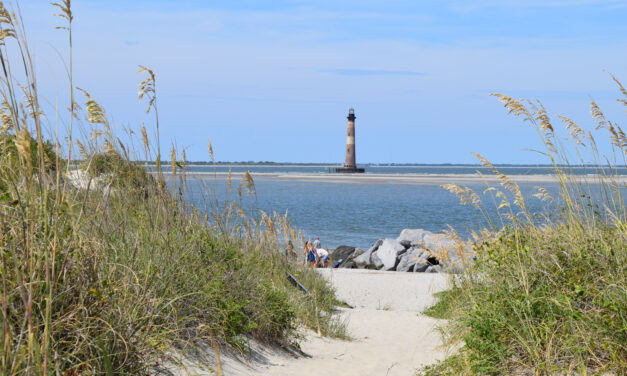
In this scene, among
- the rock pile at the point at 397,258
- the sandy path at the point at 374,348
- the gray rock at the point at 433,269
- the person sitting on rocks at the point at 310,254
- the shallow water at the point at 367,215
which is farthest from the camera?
the shallow water at the point at 367,215

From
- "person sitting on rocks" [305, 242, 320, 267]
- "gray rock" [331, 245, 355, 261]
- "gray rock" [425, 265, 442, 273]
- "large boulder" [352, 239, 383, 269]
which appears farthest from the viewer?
"gray rock" [331, 245, 355, 261]

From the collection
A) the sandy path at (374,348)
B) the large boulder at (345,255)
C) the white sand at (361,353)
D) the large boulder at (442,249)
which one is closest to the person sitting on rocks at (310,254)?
the sandy path at (374,348)

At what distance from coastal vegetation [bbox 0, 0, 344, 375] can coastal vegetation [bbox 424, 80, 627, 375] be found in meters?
2.25

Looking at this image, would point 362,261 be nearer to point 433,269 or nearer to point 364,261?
point 364,261

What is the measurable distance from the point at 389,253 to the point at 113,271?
16507 millimetres

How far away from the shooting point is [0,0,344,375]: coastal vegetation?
120 inches

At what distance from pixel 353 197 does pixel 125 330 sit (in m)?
52.9

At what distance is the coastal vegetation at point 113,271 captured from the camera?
120 inches

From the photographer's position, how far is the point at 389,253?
2005 cm

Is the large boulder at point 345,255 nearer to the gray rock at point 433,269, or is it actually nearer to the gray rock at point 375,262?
the gray rock at point 375,262

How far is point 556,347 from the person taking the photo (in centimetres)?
483

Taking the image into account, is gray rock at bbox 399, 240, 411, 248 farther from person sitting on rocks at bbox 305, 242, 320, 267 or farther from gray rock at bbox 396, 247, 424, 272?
person sitting on rocks at bbox 305, 242, 320, 267

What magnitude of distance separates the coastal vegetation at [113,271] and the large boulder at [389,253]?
11.3 metres

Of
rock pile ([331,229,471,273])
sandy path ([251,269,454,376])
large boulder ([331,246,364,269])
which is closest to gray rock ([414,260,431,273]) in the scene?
rock pile ([331,229,471,273])
